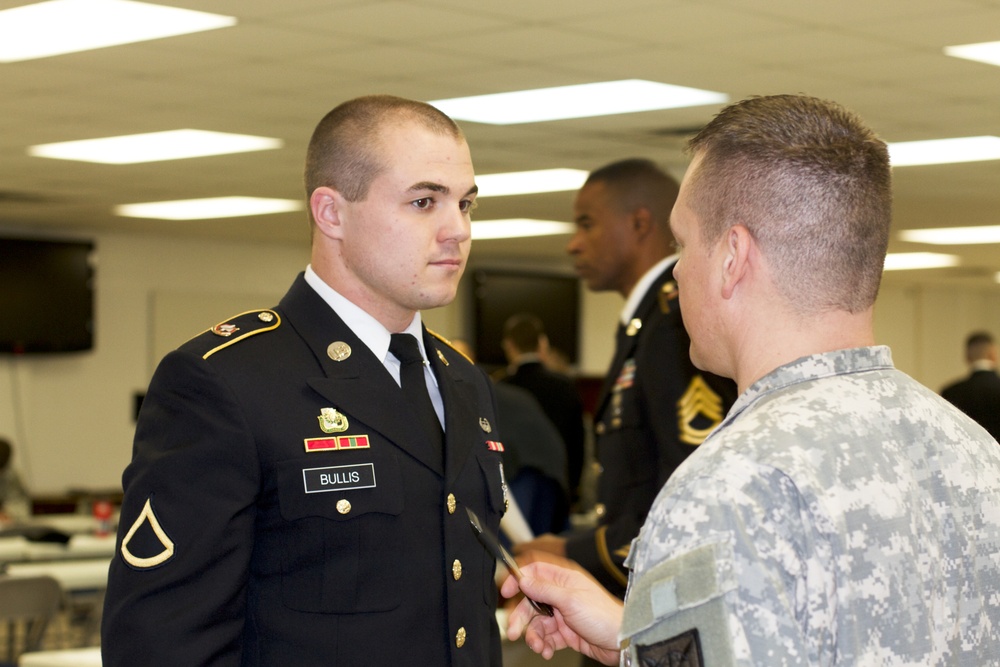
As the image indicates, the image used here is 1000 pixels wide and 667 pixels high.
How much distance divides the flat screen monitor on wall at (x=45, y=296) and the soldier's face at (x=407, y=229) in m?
9.90

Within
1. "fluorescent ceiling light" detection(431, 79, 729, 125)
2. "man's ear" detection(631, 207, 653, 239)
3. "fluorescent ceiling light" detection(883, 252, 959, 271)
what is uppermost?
"fluorescent ceiling light" detection(431, 79, 729, 125)

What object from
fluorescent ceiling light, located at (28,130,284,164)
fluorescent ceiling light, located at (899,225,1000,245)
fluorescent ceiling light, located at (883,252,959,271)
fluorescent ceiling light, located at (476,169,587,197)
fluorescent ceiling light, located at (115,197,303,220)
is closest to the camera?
fluorescent ceiling light, located at (28,130,284,164)

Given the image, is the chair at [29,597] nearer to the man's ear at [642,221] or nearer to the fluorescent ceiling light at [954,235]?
the man's ear at [642,221]

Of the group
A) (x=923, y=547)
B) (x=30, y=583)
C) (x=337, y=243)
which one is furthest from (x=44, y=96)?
(x=923, y=547)

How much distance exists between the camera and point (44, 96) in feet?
20.1

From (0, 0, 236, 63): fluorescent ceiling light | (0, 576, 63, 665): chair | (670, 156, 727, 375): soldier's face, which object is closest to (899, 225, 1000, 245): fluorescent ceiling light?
(0, 0, 236, 63): fluorescent ceiling light

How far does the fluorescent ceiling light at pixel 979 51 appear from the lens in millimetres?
5152

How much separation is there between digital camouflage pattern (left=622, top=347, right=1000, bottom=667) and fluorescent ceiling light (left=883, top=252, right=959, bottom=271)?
12262mm

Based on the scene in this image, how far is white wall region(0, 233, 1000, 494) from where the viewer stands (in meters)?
11.5

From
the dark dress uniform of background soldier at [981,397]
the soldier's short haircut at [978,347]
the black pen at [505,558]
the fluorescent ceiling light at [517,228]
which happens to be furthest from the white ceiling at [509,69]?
the black pen at [505,558]

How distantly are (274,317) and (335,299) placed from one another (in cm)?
10

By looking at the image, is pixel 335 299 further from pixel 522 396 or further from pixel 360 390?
pixel 522 396

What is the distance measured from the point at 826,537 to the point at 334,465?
2.80 ft

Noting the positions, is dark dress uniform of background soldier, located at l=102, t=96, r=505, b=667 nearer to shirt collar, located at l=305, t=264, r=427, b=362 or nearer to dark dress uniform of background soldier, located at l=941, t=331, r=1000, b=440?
shirt collar, located at l=305, t=264, r=427, b=362
